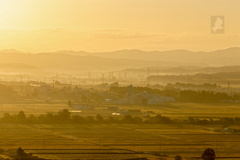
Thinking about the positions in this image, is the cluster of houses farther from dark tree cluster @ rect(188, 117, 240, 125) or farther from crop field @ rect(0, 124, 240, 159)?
crop field @ rect(0, 124, 240, 159)

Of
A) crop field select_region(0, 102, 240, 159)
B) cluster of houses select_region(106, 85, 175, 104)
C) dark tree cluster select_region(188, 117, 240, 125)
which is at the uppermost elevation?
cluster of houses select_region(106, 85, 175, 104)

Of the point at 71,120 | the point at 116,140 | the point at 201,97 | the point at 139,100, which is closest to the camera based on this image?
the point at 116,140

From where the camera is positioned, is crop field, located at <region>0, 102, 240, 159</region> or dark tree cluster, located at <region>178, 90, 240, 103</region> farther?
dark tree cluster, located at <region>178, 90, 240, 103</region>

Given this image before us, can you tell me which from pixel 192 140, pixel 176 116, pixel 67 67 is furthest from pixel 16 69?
pixel 192 140

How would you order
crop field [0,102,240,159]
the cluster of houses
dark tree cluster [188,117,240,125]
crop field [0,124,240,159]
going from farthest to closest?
the cluster of houses, dark tree cluster [188,117,240,125], crop field [0,124,240,159], crop field [0,102,240,159]

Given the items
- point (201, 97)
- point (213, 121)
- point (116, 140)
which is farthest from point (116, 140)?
point (201, 97)

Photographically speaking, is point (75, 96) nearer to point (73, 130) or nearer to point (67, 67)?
point (73, 130)

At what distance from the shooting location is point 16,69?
156000mm

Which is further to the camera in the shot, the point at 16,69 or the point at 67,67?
the point at 67,67

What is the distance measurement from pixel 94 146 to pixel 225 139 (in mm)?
7850

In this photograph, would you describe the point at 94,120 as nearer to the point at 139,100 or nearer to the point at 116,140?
the point at 116,140

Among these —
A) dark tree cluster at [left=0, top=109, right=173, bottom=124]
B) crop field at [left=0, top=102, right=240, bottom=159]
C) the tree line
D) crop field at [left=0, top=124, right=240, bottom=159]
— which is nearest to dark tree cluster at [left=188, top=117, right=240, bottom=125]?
the tree line

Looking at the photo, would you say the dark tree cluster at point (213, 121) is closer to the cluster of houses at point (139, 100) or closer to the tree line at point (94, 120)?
the tree line at point (94, 120)

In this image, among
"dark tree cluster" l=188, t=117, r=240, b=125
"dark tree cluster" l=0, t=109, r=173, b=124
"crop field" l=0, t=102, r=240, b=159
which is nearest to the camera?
"crop field" l=0, t=102, r=240, b=159
